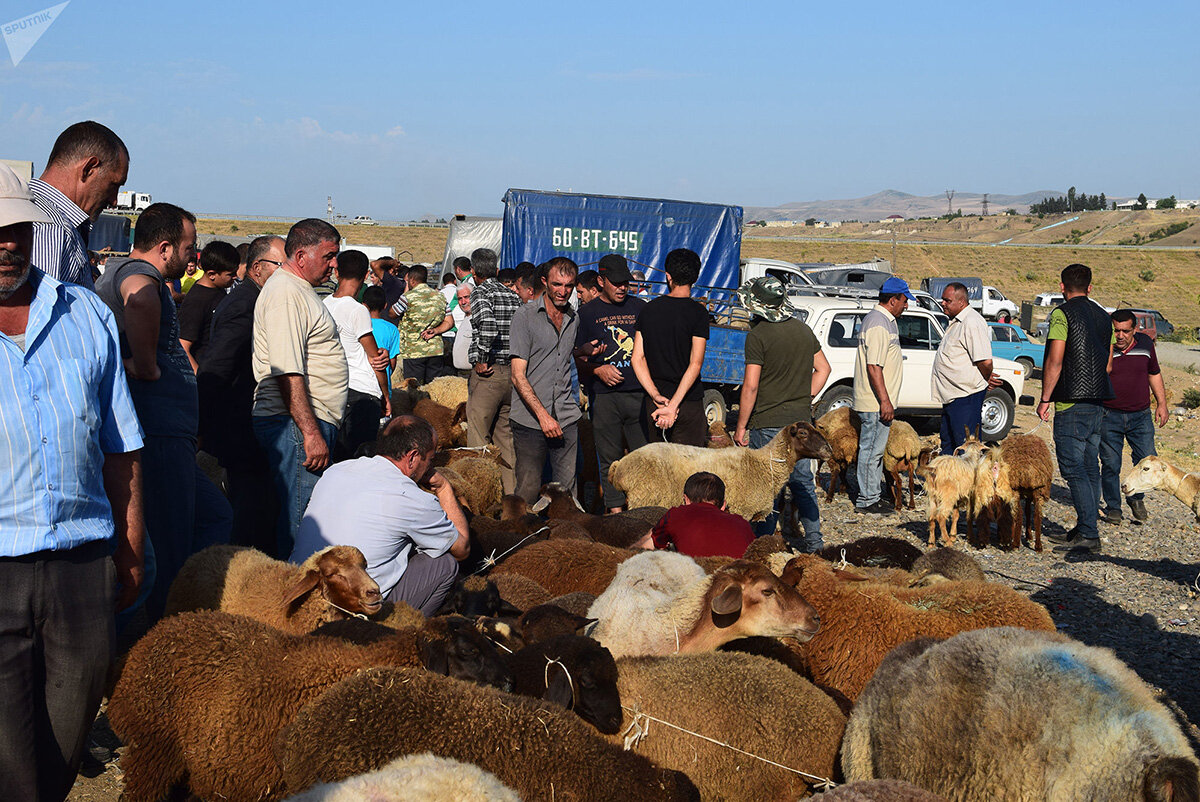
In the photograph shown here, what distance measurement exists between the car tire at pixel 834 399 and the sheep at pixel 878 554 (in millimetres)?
8427

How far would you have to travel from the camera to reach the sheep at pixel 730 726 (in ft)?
11.9

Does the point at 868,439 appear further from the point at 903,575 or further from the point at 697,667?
the point at 697,667

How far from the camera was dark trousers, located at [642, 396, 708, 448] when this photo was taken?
26.8 feet

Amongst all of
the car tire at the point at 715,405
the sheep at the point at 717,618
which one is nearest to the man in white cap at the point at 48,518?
the sheep at the point at 717,618

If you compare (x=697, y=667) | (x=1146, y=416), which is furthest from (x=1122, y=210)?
(x=697, y=667)

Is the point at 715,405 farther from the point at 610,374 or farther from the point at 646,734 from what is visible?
the point at 646,734

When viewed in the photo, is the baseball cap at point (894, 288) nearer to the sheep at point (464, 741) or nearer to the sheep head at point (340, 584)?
the sheep head at point (340, 584)

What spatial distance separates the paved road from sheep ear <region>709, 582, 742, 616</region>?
31881mm

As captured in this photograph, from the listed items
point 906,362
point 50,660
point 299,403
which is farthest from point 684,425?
point 906,362

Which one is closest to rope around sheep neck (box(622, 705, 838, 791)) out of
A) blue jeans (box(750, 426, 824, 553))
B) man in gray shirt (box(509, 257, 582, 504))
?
man in gray shirt (box(509, 257, 582, 504))

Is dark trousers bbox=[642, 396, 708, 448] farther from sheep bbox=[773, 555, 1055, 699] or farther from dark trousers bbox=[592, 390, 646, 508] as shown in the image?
sheep bbox=[773, 555, 1055, 699]

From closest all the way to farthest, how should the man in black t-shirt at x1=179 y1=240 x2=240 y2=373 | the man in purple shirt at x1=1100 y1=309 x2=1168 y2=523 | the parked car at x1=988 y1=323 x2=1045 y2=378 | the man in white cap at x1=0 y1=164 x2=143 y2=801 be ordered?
the man in white cap at x1=0 y1=164 x2=143 y2=801 → the man in black t-shirt at x1=179 y1=240 x2=240 y2=373 → the man in purple shirt at x1=1100 y1=309 x2=1168 y2=523 → the parked car at x1=988 y1=323 x2=1045 y2=378

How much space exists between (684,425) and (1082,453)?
3977 mm

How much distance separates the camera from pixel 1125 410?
32.3 ft
